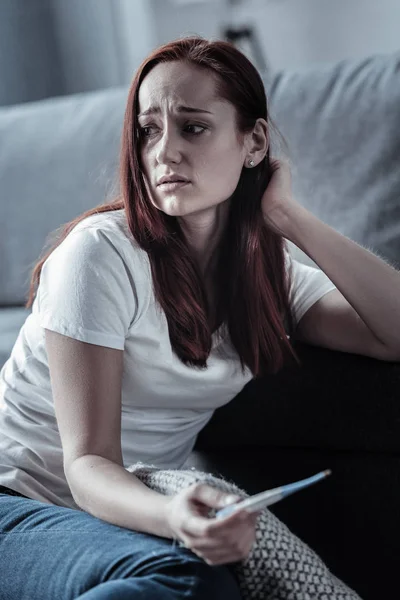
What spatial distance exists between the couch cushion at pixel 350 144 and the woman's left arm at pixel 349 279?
0.27 metres

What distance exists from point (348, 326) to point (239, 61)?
1.40 ft

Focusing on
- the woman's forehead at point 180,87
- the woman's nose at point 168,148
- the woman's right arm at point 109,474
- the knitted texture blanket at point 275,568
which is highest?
the woman's forehead at point 180,87

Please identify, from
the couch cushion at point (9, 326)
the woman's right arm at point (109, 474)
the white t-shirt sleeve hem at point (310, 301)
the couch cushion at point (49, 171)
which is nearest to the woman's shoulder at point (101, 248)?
the woman's right arm at point (109, 474)

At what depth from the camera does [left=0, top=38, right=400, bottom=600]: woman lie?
851 mm

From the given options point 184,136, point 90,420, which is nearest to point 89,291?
point 90,420

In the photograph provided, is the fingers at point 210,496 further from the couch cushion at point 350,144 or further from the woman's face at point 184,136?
the couch cushion at point 350,144

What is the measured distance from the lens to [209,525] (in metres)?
0.74

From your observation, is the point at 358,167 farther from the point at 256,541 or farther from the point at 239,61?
the point at 256,541

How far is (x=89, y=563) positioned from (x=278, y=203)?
0.63 metres

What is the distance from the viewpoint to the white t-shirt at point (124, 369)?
102cm

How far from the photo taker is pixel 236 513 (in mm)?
726

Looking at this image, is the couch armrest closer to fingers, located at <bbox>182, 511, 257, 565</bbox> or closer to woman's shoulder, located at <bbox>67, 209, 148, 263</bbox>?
woman's shoulder, located at <bbox>67, 209, 148, 263</bbox>

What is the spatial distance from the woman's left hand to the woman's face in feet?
0.45

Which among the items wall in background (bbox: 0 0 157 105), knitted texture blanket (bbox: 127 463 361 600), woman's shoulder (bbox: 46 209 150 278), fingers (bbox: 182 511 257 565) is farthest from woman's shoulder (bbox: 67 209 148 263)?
wall in background (bbox: 0 0 157 105)
